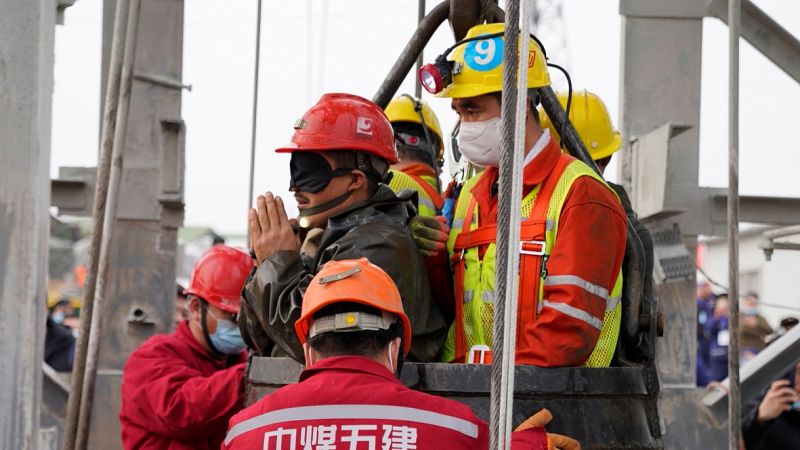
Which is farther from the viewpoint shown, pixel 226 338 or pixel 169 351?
pixel 226 338

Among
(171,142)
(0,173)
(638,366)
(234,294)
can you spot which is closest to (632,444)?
(638,366)

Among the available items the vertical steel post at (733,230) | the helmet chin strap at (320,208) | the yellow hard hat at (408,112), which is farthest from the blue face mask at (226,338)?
the vertical steel post at (733,230)

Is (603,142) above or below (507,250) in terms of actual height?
above

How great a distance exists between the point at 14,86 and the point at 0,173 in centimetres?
27

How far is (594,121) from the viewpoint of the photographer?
19.8 feet

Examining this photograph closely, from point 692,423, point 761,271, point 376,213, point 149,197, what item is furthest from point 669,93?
point 761,271

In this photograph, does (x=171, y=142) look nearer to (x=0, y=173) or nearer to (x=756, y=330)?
(x=0, y=173)

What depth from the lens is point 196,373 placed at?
5.88 m

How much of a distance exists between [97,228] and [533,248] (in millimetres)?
1798

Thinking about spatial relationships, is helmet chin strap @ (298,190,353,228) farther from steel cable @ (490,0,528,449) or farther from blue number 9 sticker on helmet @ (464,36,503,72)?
steel cable @ (490,0,528,449)

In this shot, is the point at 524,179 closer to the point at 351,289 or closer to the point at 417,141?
the point at 351,289

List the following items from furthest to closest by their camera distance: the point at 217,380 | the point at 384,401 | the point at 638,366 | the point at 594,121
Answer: the point at 594,121, the point at 217,380, the point at 638,366, the point at 384,401

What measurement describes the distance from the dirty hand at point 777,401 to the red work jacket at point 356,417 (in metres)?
4.21

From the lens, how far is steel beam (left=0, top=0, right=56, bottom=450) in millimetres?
3969
